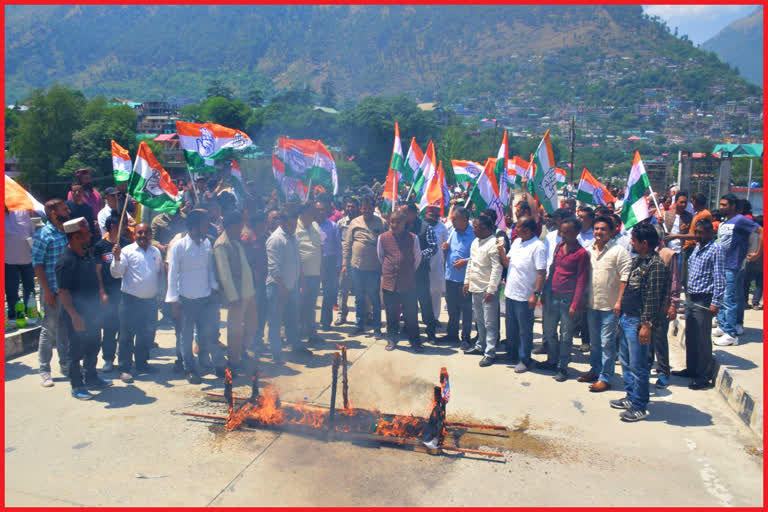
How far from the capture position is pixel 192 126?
360 inches

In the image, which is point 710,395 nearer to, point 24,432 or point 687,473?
point 687,473

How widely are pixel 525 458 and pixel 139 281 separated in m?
4.45

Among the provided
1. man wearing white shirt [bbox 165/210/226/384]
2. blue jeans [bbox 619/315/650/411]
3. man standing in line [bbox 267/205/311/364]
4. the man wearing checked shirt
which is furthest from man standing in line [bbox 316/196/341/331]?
the man wearing checked shirt

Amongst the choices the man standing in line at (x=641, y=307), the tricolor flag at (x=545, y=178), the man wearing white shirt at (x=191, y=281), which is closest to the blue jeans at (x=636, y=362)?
the man standing in line at (x=641, y=307)

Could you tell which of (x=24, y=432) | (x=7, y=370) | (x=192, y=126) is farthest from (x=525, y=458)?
(x=192, y=126)

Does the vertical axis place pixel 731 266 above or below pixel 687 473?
above

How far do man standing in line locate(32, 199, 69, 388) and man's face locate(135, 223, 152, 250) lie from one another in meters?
0.72

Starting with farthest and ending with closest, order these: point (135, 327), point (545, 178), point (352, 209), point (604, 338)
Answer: point (545, 178) → point (352, 209) → point (135, 327) → point (604, 338)

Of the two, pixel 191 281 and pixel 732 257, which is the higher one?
pixel 732 257

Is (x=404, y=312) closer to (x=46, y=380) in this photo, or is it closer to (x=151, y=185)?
(x=151, y=185)

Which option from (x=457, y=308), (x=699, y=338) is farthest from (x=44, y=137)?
(x=699, y=338)

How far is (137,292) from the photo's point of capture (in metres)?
6.80

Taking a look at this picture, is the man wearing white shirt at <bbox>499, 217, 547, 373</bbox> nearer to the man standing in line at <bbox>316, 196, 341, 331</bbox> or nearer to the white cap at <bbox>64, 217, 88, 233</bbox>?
the man standing in line at <bbox>316, 196, 341, 331</bbox>

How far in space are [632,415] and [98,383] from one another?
214 inches
